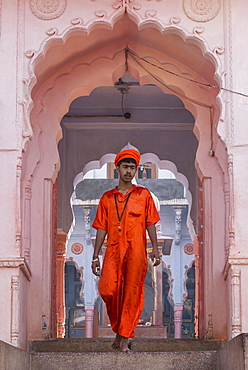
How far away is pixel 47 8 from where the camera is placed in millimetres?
7398

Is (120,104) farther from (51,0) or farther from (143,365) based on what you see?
(143,365)

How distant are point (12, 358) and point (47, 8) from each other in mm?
3669

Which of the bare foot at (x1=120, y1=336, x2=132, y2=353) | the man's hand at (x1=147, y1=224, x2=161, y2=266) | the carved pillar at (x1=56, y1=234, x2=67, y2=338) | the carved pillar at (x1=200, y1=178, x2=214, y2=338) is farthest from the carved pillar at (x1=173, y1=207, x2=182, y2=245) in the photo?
the bare foot at (x1=120, y1=336, x2=132, y2=353)

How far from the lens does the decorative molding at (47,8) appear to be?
24.2ft

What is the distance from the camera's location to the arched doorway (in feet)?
26.6

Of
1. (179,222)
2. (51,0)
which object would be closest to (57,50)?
(51,0)

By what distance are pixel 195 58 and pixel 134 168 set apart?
6.10 ft

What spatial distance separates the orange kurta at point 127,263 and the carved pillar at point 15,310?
0.74 meters

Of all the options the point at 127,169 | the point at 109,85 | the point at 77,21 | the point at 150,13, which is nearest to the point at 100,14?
the point at 77,21

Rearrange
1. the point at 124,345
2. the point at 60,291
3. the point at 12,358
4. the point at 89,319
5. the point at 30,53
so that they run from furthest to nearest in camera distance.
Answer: the point at 89,319
the point at 60,291
the point at 30,53
the point at 124,345
the point at 12,358

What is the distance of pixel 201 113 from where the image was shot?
27.8 feet

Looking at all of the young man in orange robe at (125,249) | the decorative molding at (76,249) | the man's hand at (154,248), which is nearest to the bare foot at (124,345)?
the young man in orange robe at (125,249)

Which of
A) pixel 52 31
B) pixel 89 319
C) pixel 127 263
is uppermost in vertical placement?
pixel 52 31

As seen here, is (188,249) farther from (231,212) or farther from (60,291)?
(231,212)
